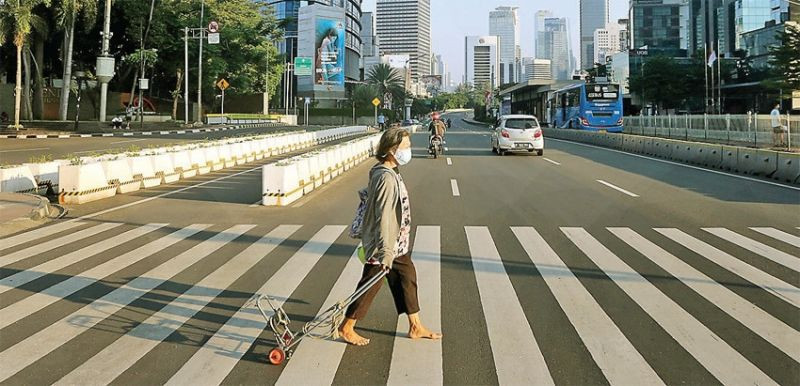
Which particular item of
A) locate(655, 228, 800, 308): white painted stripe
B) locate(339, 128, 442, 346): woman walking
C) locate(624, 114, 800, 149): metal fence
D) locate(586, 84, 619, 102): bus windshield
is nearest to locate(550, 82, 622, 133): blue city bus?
locate(586, 84, 619, 102): bus windshield

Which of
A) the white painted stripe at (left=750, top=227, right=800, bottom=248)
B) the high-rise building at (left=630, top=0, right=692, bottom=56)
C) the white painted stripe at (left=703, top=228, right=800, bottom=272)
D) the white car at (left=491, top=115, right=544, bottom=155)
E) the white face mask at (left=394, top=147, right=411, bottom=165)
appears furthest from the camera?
the high-rise building at (left=630, top=0, right=692, bottom=56)

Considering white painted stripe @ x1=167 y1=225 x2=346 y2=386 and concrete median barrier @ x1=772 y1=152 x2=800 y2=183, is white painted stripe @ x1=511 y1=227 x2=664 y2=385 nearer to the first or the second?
white painted stripe @ x1=167 y1=225 x2=346 y2=386

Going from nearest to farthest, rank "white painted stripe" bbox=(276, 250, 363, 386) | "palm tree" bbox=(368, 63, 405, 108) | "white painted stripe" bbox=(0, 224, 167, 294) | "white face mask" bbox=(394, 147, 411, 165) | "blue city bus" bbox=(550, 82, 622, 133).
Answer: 1. "white painted stripe" bbox=(276, 250, 363, 386)
2. "white face mask" bbox=(394, 147, 411, 165)
3. "white painted stripe" bbox=(0, 224, 167, 294)
4. "blue city bus" bbox=(550, 82, 622, 133)
5. "palm tree" bbox=(368, 63, 405, 108)

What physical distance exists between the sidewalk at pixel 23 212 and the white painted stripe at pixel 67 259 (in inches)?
72.5

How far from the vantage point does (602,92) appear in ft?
137

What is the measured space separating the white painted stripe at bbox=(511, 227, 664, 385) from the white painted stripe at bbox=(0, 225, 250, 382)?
3.94 meters

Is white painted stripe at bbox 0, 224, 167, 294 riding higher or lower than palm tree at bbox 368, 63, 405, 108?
lower

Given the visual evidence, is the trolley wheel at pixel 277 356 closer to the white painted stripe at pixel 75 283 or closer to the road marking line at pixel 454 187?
the white painted stripe at pixel 75 283

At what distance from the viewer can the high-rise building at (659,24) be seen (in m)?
122

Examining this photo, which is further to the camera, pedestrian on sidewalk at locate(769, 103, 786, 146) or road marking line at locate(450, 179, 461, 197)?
pedestrian on sidewalk at locate(769, 103, 786, 146)

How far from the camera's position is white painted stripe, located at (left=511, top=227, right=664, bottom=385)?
4.37m

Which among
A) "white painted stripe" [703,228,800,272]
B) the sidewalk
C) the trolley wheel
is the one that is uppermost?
the sidewalk

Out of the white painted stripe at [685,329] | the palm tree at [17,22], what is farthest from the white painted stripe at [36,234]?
the palm tree at [17,22]

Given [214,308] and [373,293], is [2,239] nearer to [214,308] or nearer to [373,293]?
[214,308]
